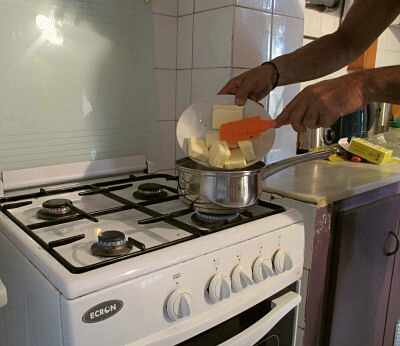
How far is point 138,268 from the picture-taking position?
2.00ft

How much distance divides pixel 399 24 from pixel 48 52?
6.38 feet

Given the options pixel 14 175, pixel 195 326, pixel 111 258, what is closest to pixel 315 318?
pixel 195 326

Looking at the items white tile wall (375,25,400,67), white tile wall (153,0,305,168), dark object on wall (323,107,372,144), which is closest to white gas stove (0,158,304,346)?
white tile wall (153,0,305,168)

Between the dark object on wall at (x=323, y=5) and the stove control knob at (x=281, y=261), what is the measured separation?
120 centimetres

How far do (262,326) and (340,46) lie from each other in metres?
0.80

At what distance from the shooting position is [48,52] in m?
1.00

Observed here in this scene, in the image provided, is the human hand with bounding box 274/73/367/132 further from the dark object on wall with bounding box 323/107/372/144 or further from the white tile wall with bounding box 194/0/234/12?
the dark object on wall with bounding box 323/107/372/144

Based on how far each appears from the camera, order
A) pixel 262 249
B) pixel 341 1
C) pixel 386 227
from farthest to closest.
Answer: pixel 341 1
pixel 386 227
pixel 262 249

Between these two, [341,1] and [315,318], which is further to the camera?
[341,1]

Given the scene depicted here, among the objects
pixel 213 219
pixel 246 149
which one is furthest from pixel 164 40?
pixel 213 219

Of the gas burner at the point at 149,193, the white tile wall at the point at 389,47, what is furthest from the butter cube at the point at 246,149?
the white tile wall at the point at 389,47

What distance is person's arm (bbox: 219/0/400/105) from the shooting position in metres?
1.09

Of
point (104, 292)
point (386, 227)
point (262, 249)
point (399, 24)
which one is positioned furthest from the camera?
point (399, 24)

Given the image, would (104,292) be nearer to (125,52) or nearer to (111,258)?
(111,258)
